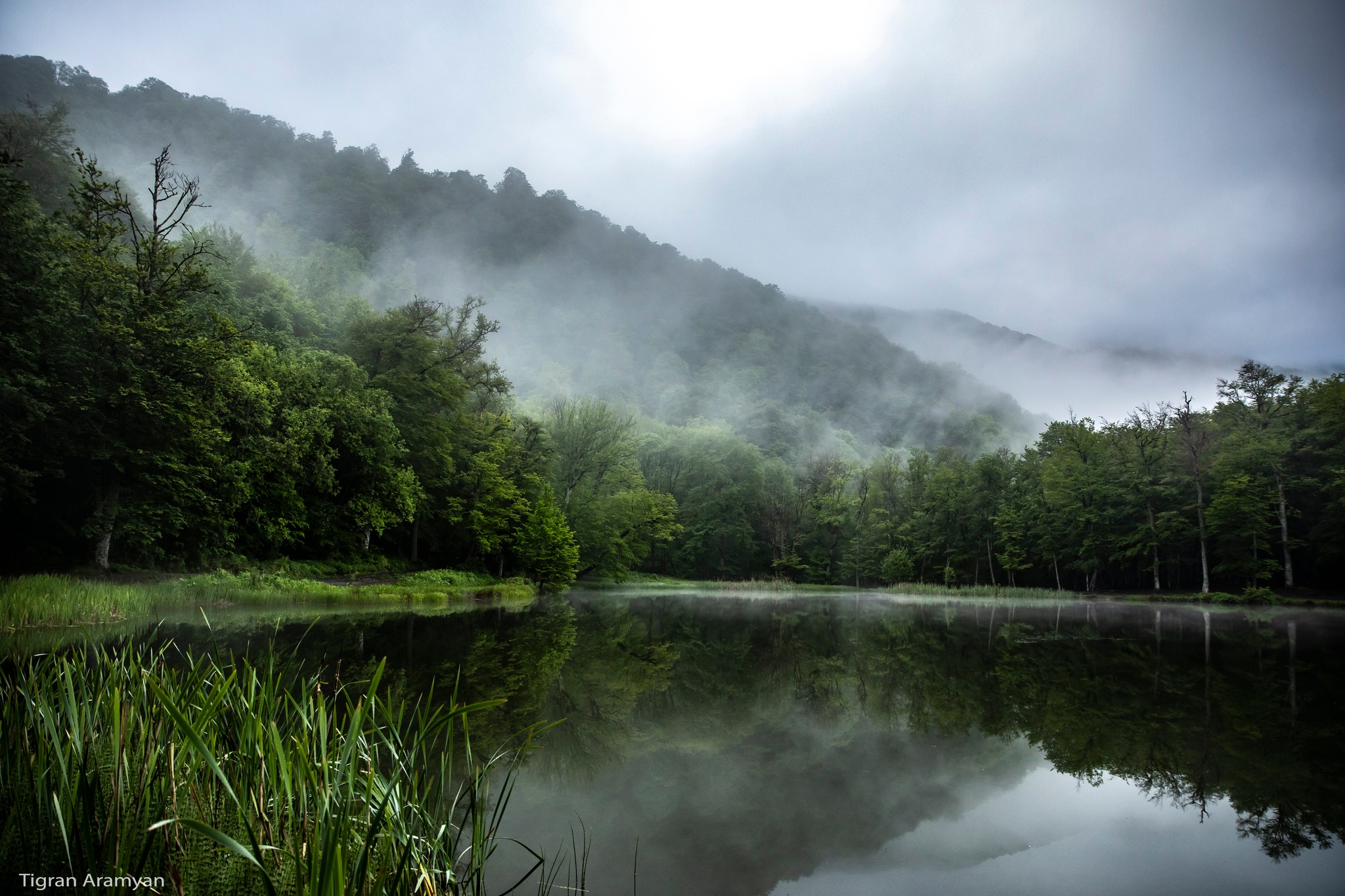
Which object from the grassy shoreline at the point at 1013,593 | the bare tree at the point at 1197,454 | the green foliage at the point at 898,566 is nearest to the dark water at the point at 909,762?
the grassy shoreline at the point at 1013,593

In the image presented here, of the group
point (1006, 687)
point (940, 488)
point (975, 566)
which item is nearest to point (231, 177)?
point (940, 488)

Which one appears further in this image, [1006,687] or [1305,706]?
[1006,687]

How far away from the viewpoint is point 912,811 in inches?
165

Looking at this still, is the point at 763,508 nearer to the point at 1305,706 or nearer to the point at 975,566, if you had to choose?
the point at 975,566

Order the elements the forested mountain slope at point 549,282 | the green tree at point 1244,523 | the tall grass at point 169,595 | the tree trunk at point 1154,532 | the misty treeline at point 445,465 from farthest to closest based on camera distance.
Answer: the forested mountain slope at point 549,282 < the tree trunk at point 1154,532 < the green tree at point 1244,523 < the misty treeline at point 445,465 < the tall grass at point 169,595

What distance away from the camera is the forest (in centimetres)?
1602

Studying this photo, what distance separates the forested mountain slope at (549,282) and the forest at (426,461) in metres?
4.52

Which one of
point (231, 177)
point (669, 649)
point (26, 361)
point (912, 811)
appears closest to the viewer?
point (912, 811)

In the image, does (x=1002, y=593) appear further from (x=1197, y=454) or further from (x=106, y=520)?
(x=106, y=520)

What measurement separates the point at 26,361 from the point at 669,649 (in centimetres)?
1498

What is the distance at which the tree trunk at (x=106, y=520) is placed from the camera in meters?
16.1

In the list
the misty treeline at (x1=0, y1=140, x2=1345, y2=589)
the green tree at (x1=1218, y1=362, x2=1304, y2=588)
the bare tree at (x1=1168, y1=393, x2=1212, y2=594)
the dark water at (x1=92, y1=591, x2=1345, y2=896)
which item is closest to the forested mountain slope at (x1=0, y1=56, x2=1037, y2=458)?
the misty treeline at (x1=0, y1=140, x2=1345, y2=589)

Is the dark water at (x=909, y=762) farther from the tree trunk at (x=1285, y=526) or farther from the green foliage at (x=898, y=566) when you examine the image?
the green foliage at (x=898, y=566)

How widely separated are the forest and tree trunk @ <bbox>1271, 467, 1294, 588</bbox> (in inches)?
10.5
